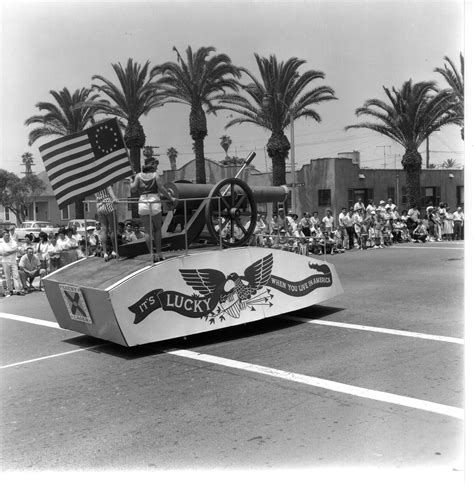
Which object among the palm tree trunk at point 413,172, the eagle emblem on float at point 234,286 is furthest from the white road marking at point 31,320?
the palm tree trunk at point 413,172

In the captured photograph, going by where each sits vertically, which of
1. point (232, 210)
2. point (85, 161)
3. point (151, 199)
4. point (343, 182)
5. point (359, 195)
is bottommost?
point (232, 210)

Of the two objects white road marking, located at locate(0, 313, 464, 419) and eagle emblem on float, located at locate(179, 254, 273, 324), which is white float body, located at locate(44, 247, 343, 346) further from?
white road marking, located at locate(0, 313, 464, 419)

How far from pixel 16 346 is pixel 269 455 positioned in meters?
6.00

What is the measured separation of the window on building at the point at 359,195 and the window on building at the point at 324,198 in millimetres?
1350

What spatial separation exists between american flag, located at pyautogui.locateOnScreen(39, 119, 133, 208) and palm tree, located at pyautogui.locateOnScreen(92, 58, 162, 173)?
69.8ft

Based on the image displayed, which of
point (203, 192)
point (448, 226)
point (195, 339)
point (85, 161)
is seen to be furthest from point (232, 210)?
point (448, 226)

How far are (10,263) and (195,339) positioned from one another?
8.23m

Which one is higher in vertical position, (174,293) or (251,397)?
(174,293)

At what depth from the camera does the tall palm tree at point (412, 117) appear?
30686 millimetres

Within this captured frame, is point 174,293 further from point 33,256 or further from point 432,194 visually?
point 432,194

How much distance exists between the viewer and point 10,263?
15.7m

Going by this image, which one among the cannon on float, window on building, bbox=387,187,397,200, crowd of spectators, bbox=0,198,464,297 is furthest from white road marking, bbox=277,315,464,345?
window on building, bbox=387,187,397,200

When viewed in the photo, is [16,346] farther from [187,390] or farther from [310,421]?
[310,421]

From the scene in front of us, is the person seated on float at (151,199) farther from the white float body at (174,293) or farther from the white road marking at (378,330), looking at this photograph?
the white road marking at (378,330)
